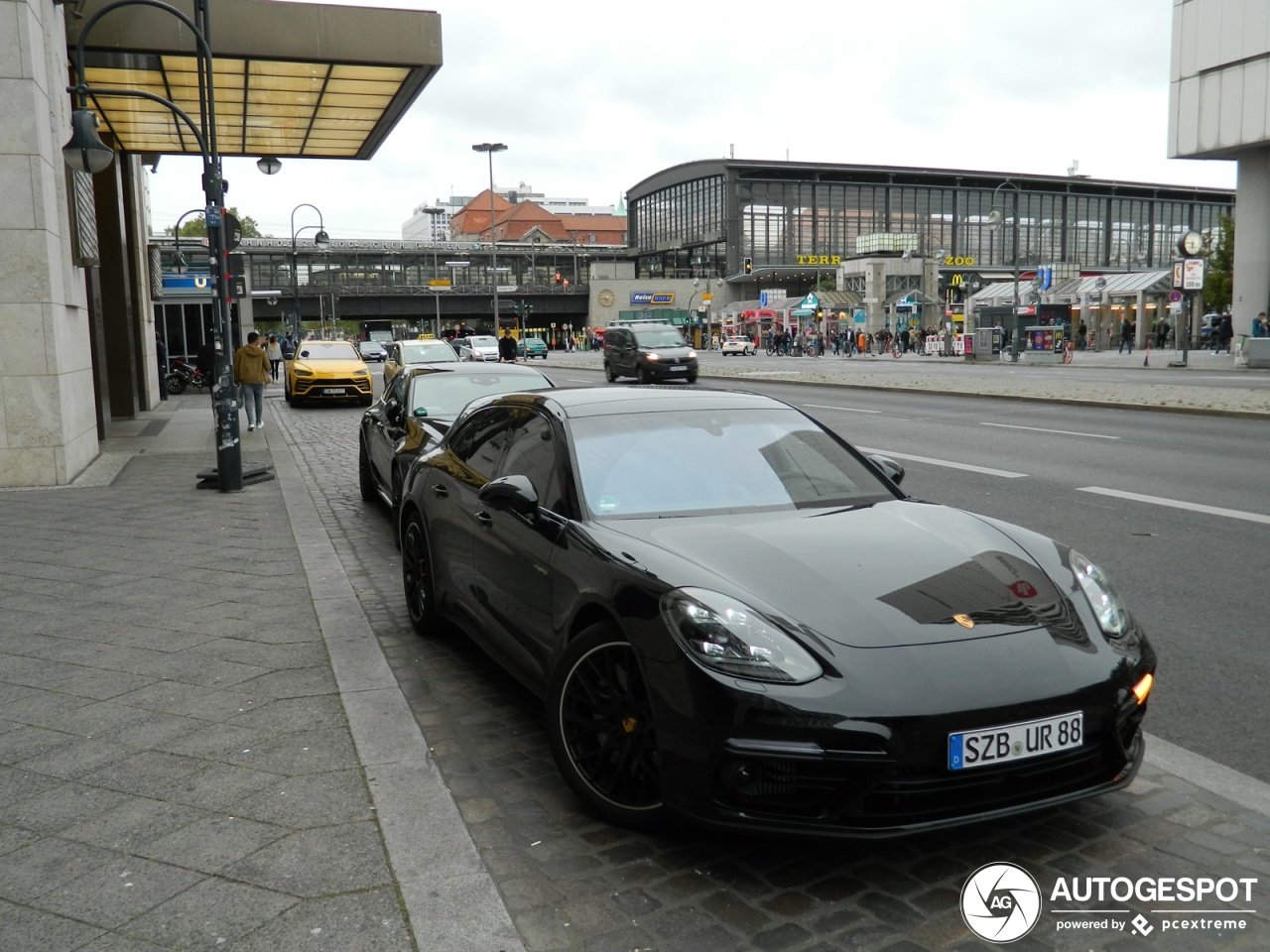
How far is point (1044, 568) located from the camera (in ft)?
12.5

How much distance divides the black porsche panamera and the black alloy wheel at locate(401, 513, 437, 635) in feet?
3.84

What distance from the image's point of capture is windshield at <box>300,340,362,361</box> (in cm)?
2658

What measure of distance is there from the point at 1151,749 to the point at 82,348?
12.6m

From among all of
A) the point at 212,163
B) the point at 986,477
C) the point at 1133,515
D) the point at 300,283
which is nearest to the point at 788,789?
the point at 1133,515

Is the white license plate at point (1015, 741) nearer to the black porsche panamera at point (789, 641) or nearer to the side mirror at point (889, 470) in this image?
the black porsche panamera at point (789, 641)

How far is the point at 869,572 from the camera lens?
3615 mm

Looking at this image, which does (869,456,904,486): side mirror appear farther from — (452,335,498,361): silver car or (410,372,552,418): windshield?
(452,335,498,361): silver car

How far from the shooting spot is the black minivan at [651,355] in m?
33.1

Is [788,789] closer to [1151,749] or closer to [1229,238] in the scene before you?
[1151,749]

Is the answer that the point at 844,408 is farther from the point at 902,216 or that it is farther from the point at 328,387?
the point at 902,216

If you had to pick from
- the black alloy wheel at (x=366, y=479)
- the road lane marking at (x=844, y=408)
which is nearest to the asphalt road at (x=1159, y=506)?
the road lane marking at (x=844, y=408)

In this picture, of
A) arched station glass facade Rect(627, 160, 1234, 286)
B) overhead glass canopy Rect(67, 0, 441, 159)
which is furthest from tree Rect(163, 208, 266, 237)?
overhead glass canopy Rect(67, 0, 441, 159)

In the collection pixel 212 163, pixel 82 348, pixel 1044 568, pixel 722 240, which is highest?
pixel 722 240

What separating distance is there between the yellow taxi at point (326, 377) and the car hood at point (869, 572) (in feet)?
73.8
